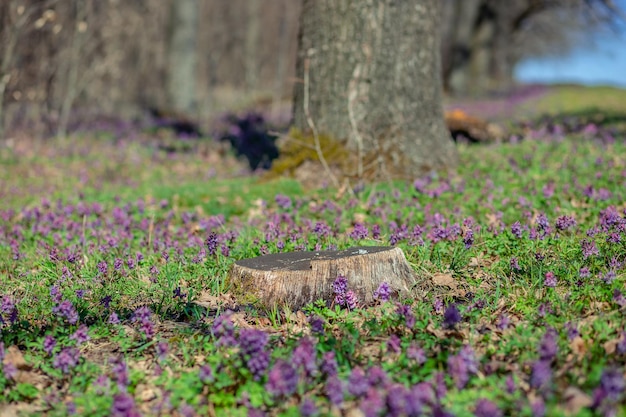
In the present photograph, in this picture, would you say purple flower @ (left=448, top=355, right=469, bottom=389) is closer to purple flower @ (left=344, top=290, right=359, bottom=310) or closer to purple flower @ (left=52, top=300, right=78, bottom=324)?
purple flower @ (left=344, top=290, right=359, bottom=310)

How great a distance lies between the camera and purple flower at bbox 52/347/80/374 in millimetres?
3461

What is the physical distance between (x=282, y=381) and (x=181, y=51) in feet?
53.0

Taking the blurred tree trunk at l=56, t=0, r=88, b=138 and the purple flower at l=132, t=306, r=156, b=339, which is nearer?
the purple flower at l=132, t=306, r=156, b=339

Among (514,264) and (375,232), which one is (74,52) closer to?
(375,232)

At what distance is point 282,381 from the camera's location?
10.0ft

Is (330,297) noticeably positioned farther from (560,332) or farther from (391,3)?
(391,3)

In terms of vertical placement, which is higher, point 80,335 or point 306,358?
point 306,358

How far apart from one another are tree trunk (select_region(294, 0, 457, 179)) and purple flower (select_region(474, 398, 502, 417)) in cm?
516

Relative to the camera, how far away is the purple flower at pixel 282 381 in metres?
3.05

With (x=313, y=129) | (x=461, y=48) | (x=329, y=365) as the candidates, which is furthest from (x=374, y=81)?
(x=461, y=48)

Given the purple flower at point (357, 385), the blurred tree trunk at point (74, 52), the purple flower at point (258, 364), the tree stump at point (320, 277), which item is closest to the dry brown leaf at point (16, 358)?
the purple flower at point (258, 364)

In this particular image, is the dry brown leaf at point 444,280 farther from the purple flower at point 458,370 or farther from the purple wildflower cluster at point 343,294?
the purple flower at point 458,370

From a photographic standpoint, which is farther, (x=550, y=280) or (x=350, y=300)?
(x=350, y=300)

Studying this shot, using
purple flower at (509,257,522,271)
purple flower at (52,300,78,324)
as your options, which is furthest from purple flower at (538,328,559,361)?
purple flower at (52,300,78,324)
